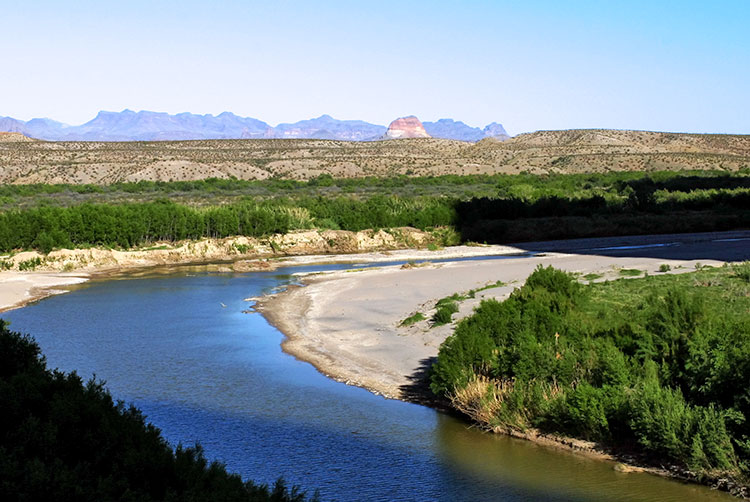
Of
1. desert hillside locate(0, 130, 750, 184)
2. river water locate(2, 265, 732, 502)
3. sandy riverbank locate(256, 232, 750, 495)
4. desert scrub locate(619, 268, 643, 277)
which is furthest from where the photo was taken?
desert hillside locate(0, 130, 750, 184)

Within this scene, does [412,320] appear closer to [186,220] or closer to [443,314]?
[443,314]

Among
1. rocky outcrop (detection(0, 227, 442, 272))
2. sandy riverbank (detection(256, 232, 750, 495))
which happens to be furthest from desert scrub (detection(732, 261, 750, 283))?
rocky outcrop (detection(0, 227, 442, 272))

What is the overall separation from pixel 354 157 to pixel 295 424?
97.8 meters

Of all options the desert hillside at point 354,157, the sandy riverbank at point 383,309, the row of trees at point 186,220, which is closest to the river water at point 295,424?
the sandy riverbank at point 383,309

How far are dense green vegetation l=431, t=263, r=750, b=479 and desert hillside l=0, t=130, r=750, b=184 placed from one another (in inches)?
3252

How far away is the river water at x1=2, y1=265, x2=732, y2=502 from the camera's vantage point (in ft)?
37.6

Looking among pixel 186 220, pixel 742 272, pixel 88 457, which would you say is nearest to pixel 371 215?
pixel 186 220

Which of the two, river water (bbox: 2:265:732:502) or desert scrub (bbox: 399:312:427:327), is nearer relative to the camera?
river water (bbox: 2:265:732:502)

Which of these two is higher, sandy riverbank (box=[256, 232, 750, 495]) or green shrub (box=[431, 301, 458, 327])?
green shrub (box=[431, 301, 458, 327])

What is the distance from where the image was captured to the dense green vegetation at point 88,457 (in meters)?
6.17

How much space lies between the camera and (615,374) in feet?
42.1

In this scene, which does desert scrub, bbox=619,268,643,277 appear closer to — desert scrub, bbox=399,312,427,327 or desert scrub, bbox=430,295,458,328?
desert scrub, bbox=430,295,458,328

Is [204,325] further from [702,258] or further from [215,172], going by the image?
[215,172]

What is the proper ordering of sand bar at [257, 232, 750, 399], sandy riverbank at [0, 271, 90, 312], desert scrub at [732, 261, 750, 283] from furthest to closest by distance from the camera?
sandy riverbank at [0, 271, 90, 312]
desert scrub at [732, 261, 750, 283]
sand bar at [257, 232, 750, 399]
